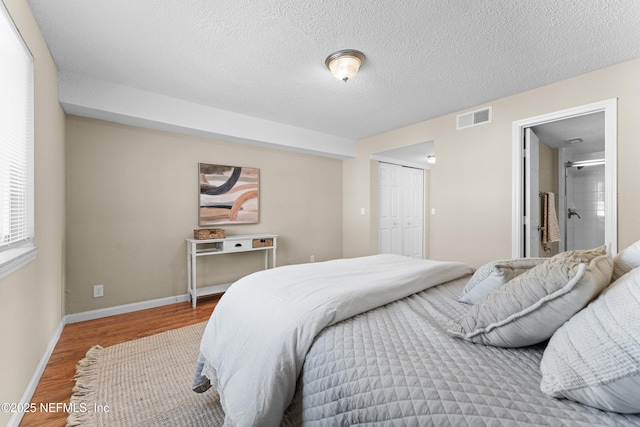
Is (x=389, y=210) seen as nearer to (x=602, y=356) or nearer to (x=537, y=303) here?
(x=537, y=303)

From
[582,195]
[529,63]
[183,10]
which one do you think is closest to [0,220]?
[183,10]

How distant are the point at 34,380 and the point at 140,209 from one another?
186 cm

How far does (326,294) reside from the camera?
4.28 feet

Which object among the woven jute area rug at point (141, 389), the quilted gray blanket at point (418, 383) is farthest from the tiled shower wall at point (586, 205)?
the woven jute area rug at point (141, 389)

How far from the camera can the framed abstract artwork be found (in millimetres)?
3668

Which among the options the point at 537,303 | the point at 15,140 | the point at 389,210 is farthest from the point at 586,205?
the point at 15,140

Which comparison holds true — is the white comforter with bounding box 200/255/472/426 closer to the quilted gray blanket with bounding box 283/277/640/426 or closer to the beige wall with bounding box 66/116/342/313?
the quilted gray blanket with bounding box 283/277/640/426

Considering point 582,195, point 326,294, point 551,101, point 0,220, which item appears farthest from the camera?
point 582,195

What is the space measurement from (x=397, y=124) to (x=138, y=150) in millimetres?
3296

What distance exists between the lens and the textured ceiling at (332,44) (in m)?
1.78

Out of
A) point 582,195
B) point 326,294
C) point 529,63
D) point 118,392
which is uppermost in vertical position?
point 529,63

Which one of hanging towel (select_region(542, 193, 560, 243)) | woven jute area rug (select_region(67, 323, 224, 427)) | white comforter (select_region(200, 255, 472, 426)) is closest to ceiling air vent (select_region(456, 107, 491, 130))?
hanging towel (select_region(542, 193, 560, 243))

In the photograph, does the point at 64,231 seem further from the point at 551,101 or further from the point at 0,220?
the point at 551,101

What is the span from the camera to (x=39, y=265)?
75.4 inches
